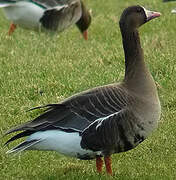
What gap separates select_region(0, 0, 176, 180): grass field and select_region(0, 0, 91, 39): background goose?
23 centimetres

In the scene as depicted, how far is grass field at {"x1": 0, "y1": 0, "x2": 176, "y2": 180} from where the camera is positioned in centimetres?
666

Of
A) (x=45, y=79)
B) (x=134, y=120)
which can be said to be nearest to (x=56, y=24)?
(x=45, y=79)

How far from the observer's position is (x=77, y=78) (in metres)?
9.52

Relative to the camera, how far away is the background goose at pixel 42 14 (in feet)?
42.6

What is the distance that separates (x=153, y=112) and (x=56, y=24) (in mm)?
7516

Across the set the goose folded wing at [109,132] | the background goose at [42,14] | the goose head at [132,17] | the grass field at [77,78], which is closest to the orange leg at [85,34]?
the background goose at [42,14]

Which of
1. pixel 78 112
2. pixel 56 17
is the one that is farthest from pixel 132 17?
pixel 56 17

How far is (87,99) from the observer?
244 inches

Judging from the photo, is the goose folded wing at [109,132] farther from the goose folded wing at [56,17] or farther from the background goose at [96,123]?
the goose folded wing at [56,17]

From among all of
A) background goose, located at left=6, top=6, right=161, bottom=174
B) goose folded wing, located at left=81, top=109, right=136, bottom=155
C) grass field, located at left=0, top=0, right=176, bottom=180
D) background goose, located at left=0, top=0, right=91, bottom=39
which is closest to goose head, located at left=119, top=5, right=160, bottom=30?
background goose, located at left=6, top=6, right=161, bottom=174

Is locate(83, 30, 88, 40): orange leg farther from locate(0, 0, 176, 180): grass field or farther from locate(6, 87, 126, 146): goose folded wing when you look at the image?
locate(6, 87, 126, 146): goose folded wing

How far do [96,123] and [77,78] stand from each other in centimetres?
351

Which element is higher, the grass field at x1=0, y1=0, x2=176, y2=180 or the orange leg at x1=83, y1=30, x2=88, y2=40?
the grass field at x1=0, y1=0, x2=176, y2=180

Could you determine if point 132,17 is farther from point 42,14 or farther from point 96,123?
point 42,14
